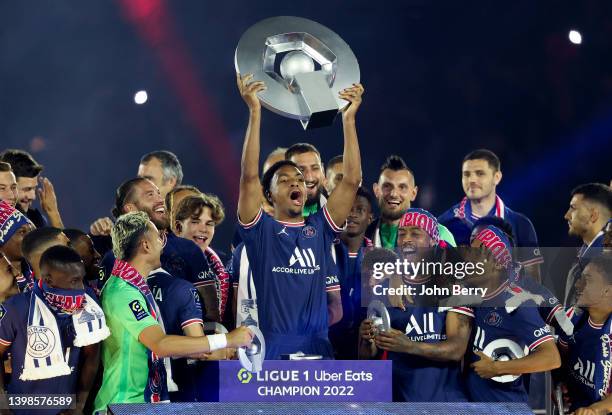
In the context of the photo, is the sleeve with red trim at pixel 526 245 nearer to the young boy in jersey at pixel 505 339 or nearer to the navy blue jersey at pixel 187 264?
the young boy in jersey at pixel 505 339

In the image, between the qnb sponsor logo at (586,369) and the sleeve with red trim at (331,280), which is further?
the sleeve with red trim at (331,280)

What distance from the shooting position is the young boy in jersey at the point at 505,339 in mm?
4664

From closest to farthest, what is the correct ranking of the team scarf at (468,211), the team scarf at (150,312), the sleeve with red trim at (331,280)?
the team scarf at (150,312), the sleeve with red trim at (331,280), the team scarf at (468,211)

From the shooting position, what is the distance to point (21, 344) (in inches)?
165

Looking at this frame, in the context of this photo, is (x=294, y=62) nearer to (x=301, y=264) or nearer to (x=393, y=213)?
(x=301, y=264)

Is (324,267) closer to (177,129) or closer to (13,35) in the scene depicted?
(177,129)

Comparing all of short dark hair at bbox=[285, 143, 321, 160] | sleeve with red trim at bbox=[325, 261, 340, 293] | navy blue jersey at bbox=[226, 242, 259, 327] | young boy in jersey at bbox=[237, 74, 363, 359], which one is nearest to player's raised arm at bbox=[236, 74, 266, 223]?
young boy in jersey at bbox=[237, 74, 363, 359]

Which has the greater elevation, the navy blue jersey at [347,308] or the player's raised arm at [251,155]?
the player's raised arm at [251,155]

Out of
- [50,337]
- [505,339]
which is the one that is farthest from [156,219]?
[505,339]

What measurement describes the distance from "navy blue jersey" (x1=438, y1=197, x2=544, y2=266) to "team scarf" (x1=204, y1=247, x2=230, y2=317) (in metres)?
1.29

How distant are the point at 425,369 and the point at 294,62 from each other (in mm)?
1481

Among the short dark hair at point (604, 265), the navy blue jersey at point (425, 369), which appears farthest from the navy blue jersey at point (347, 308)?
the short dark hair at point (604, 265)

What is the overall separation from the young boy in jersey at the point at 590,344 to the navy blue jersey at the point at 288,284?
1.09 m

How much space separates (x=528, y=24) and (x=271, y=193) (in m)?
3.51
